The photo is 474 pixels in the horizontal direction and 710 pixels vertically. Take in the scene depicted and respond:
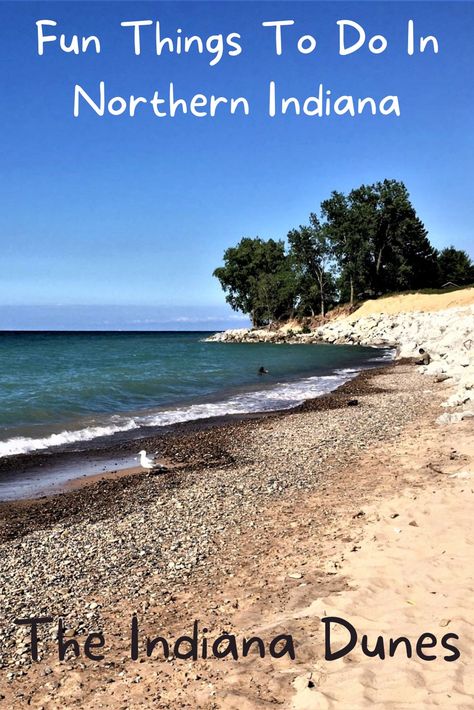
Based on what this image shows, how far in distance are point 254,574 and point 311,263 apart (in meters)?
88.4

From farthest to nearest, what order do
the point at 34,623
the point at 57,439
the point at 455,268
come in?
the point at 455,268 → the point at 57,439 → the point at 34,623

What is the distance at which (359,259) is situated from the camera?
87312 mm

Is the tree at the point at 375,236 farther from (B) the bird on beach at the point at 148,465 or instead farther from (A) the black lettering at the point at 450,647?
(A) the black lettering at the point at 450,647

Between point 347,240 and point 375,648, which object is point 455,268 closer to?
point 347,240

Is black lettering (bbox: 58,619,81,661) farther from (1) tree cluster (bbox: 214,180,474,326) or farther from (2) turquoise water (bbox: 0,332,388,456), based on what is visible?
(1) tree cluster (bbox: 214,180,474,326)

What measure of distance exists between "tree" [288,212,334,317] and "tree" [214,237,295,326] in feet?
19.6

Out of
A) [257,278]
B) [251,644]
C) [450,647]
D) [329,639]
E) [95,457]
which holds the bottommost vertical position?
[95,457]

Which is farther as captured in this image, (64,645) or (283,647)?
(64,645)

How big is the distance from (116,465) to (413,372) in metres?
23.4

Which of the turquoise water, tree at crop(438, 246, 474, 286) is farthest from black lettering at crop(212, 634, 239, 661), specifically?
tree at crop(438, 246, 474, 286)

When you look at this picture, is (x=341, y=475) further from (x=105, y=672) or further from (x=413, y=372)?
(x=413, y=372)

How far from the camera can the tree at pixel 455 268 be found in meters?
97.2

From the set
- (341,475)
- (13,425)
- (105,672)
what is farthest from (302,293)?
(105,672)

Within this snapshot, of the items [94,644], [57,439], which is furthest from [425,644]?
[57,439]
